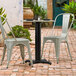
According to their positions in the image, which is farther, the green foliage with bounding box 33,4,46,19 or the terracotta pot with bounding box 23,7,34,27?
the green foliage with bounding box 33,4,46,19

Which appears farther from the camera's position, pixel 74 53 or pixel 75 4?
pixel 75 4

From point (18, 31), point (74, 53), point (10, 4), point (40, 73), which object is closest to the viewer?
point (40, 73)

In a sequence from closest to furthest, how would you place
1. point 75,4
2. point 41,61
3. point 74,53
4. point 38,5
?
point 41,61, point 74,53, point 75,4, point 38,5

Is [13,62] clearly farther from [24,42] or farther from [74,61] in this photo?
[74,61]

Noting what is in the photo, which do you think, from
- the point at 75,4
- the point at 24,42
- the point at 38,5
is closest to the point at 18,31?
the point at 24,42

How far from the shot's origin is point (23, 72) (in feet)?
15.5

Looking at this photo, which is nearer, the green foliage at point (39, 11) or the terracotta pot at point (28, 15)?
the terracotta pot at point (28, 15)

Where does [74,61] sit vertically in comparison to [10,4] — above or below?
below

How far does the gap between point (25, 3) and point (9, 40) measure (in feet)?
38.1

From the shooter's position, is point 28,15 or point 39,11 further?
point 39,11

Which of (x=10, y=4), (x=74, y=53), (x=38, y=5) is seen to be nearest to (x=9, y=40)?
(x=74, y=53)

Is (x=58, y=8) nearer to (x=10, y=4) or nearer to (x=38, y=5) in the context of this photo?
(x=38, y=5)

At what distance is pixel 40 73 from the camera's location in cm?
462

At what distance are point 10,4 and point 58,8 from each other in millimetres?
7995
